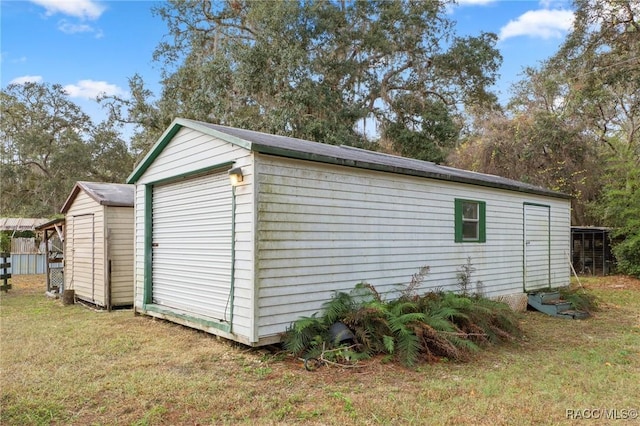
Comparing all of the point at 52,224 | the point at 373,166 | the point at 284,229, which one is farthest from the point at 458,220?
the point at 52,224

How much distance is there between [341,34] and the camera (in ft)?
55.0

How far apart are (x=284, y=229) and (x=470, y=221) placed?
4.44 m

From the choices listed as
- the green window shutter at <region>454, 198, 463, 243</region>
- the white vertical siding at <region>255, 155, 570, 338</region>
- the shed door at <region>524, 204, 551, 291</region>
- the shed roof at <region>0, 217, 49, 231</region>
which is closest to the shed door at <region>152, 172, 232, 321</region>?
the white vertical siding at <region>255, 155, 570, 338</region>

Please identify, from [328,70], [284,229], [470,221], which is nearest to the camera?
[284,229]

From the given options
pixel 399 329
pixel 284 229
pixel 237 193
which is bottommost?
pixel 399 329

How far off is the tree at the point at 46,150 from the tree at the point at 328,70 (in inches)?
317

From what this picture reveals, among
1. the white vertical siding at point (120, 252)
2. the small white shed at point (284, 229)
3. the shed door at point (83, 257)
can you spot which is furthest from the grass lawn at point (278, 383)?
the shed door at point (83, 257)

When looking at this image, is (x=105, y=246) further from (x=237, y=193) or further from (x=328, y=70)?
(x=328, y=70)

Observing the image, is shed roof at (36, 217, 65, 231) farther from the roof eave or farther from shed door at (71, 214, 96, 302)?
the roof eave

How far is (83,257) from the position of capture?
949 cm

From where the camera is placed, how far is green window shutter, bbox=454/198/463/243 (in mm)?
7953

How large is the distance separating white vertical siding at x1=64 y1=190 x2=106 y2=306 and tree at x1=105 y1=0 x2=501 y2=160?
7023 mm

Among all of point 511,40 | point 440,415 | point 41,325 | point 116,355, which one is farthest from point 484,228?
point 511,40

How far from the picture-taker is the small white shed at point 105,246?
852 cm
